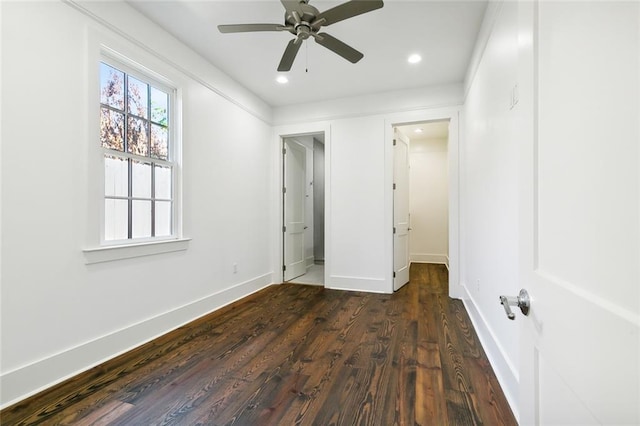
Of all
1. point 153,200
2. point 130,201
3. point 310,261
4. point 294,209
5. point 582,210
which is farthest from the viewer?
point 310,261

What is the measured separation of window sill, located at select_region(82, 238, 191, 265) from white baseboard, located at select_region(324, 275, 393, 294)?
215 centimetres

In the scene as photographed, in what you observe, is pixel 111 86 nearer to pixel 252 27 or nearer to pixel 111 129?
pixel 111 129

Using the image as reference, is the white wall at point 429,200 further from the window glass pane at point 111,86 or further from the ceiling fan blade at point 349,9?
the window glass pane at point 111,86

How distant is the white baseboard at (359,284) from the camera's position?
3.98 metres

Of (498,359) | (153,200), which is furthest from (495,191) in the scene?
(153,200)

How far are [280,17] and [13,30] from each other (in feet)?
5.81

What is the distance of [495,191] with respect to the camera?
83.4 inches

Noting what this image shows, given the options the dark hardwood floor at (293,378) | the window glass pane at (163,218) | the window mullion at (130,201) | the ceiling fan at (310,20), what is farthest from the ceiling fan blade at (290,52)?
the dark hardwood floor at (293,378)

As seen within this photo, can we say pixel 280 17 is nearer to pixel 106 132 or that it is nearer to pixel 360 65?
pixel 360 65

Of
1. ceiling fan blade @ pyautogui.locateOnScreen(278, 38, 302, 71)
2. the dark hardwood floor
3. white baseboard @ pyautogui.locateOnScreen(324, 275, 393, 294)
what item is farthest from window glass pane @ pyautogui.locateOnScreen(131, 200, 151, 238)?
white baseboard @ pyautogui.locateOnScreen(324, 275, 393, 294)

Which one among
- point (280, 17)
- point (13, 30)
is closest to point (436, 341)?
point (280, 17)

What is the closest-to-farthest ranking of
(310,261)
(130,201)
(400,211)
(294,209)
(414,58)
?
(130,201), (414,58), (400,211), (294,209), (310,261)

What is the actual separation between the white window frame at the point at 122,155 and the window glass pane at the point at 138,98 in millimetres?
54

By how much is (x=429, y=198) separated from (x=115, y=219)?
583 centimetres
